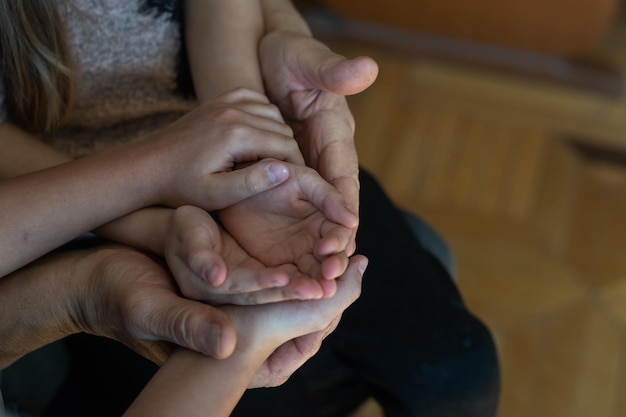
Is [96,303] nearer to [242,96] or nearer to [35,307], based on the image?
[35,307]

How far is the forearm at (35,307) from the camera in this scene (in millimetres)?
683

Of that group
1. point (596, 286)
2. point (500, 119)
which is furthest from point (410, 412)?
point (500, 119)

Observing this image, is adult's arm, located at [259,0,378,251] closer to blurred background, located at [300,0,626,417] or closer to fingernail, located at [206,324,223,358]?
fingernail, located at [206,324,223,358]

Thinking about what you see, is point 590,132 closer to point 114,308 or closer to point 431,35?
point 431,35

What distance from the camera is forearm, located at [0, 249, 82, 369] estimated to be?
2.24 ft

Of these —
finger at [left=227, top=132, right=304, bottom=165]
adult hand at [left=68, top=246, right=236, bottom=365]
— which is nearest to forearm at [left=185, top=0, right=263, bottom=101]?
finger at [left=227, top=132, right=304, bottom=165]

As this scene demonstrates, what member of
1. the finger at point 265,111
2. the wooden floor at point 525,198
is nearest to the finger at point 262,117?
the finger at point 265,111

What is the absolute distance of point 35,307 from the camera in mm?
684

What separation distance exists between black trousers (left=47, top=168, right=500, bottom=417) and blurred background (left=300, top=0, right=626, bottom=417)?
41cm

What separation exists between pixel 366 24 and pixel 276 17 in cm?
97

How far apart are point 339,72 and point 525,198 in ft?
2.95

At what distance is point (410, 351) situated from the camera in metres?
0.83

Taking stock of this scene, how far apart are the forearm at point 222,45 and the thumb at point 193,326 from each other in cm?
30

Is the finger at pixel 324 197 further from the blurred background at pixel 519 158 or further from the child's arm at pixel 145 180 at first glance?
the blurred background at pixel 519 158
